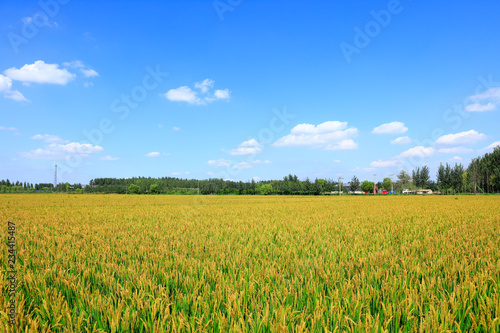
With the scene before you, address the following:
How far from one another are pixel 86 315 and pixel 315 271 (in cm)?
307

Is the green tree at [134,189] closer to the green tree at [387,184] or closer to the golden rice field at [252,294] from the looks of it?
the green tree at [387,184]

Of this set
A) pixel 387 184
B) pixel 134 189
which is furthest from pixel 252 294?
pixel 387 184

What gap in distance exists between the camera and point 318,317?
7.89 feet

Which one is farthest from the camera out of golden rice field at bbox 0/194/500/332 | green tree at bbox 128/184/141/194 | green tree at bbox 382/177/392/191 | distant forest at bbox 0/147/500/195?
green tree at bbox 382/177/392/191

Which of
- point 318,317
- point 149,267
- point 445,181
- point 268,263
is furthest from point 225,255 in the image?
point 445,181

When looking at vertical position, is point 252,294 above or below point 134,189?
above

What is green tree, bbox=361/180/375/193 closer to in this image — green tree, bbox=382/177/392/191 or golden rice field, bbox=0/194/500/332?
green tree, bbox=382/177/392/191

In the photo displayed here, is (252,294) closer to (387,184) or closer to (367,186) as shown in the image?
(367,186)

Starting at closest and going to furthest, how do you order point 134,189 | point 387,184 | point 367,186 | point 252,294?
point 252,294 < point 134,189 < point 387,184 < point 367,186

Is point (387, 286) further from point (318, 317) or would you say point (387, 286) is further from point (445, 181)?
point (445, 181)

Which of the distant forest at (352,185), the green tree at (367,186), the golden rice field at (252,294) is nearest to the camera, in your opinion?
the golden rice field at (252,294)

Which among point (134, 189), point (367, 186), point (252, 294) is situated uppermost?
point (252, 294)

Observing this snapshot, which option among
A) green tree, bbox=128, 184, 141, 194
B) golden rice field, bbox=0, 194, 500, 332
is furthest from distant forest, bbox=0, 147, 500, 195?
golden rice field, bbox=0, 194, 500, 332

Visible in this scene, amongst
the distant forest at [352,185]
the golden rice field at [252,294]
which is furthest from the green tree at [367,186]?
the golden rice field at [252,294]
